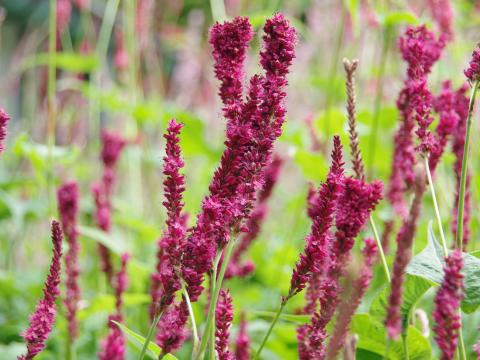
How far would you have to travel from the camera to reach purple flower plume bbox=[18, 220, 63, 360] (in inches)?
32.1

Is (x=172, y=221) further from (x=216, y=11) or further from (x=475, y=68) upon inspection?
(x=216, y=11)

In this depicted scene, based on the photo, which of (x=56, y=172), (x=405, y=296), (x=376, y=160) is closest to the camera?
(x=405, y=296)

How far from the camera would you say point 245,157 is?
821 millimetres

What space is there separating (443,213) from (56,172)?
1.65m

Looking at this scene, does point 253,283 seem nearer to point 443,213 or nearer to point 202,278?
point 443,213

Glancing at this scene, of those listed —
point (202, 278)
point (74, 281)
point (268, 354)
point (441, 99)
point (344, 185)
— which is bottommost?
point (268, 354)

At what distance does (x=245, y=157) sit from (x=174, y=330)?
212 mm

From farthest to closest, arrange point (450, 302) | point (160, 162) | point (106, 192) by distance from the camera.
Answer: point (160, 162) < point (106, 192) < point (450, 302)

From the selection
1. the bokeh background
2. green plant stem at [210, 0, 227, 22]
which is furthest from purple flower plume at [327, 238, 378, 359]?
green plant stem at [210, 0, 227, 22]

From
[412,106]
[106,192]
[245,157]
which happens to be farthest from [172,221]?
[106,192]

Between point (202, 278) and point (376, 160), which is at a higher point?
point (376, 160)

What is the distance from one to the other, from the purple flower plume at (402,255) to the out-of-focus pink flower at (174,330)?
241 millimetres

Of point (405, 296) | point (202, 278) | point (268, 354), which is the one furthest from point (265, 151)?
point (268, 354)

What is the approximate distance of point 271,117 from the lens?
82cm
